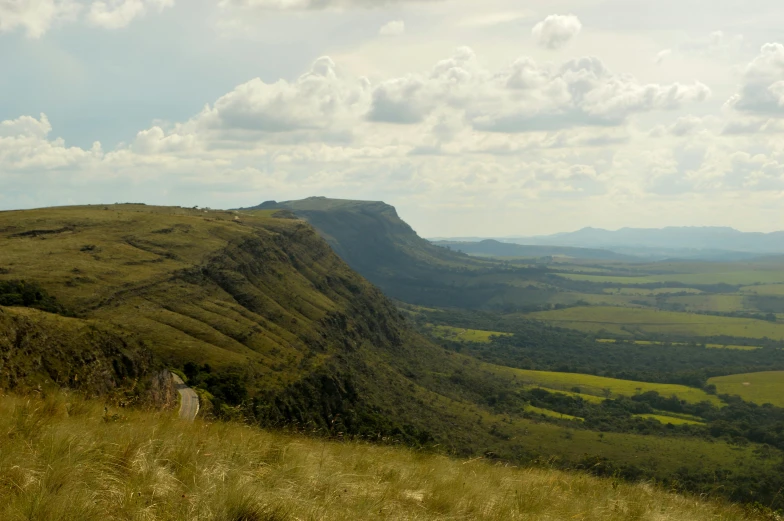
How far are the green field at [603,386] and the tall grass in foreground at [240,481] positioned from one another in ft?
558

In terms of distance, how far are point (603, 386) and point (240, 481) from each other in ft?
633

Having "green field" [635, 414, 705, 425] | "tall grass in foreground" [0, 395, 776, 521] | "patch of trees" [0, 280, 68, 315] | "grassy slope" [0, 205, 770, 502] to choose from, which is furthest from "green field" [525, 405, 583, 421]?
"tall grass in foreground" [0, 395, 776, 521]

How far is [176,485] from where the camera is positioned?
10.6m

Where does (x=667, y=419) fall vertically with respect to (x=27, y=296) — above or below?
below

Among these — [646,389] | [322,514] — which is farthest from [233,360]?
[646,389]

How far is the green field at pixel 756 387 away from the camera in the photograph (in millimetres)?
173137

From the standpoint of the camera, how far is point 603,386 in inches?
7382

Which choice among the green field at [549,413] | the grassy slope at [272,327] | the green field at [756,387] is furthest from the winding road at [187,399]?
the green field at [756,387]

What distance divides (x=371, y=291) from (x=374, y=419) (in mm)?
106556

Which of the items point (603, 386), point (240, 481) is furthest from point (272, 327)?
point (603, 386)

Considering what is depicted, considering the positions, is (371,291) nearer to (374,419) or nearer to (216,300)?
(216,300)

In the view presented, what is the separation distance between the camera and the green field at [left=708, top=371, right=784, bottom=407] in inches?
6816

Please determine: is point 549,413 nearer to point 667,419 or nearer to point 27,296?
point 667,419

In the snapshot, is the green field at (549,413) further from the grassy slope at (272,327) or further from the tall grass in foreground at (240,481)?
the tall grass in foreground at (240,481)
